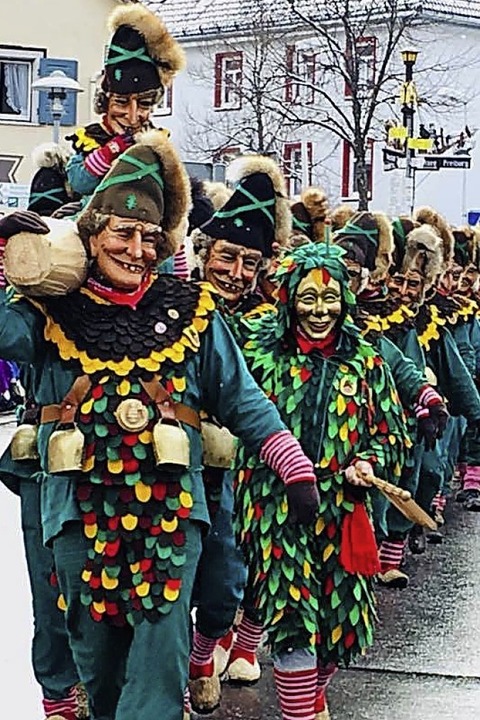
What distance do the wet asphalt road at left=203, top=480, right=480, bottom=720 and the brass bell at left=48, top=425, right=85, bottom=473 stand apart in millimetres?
2069

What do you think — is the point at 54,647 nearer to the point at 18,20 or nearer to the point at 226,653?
the point at 226,653

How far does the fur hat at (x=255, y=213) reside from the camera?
235 inches

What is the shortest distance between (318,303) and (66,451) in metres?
1.52

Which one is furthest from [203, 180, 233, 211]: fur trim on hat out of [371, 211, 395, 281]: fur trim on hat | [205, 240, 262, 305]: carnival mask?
[205, 240, 262, 305]: carnival mask

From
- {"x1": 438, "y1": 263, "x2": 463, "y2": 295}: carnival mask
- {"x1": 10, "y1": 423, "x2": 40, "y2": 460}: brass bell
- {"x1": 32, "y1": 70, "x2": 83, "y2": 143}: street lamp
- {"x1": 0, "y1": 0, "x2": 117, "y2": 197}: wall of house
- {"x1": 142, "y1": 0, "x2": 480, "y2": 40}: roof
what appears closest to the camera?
{"x1": 10, "y1": 423, "x2": 40, "y2": 460}: brass bell

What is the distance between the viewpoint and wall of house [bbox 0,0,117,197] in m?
30.0

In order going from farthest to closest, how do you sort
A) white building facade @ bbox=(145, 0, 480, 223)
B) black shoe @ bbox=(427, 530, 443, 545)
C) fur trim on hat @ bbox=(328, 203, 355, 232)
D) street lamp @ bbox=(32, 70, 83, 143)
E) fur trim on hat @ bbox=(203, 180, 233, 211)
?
1. white building facade @ bbox=(145, 0, 480, 223)
2. street lamp @ bbox=(32, 70, 83, 143)
3. black shoe @ bbox=(427, 530, 443, 545)
4. fur trim on hat @ bbox=(328, 203, 355, 232)
5. fur trim on hat @ bbox=(203, 180, 233, 211)

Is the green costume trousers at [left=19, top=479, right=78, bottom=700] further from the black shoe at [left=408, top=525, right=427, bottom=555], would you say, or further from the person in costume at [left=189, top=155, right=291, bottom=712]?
the black shoe at [left=408, top=525, right=427, bottom=555]

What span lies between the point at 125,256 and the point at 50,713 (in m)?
1.90

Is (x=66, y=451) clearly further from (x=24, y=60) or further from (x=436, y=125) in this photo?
(x=436, y=125)

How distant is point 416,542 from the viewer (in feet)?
32.7

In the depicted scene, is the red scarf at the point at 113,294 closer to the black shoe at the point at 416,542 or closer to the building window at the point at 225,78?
the black shoe at the point at 416,542

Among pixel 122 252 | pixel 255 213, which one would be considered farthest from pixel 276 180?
pixel 122 252

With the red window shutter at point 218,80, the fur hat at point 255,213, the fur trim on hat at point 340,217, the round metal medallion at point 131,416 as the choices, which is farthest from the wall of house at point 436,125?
the round metal medallion at point 131,416
